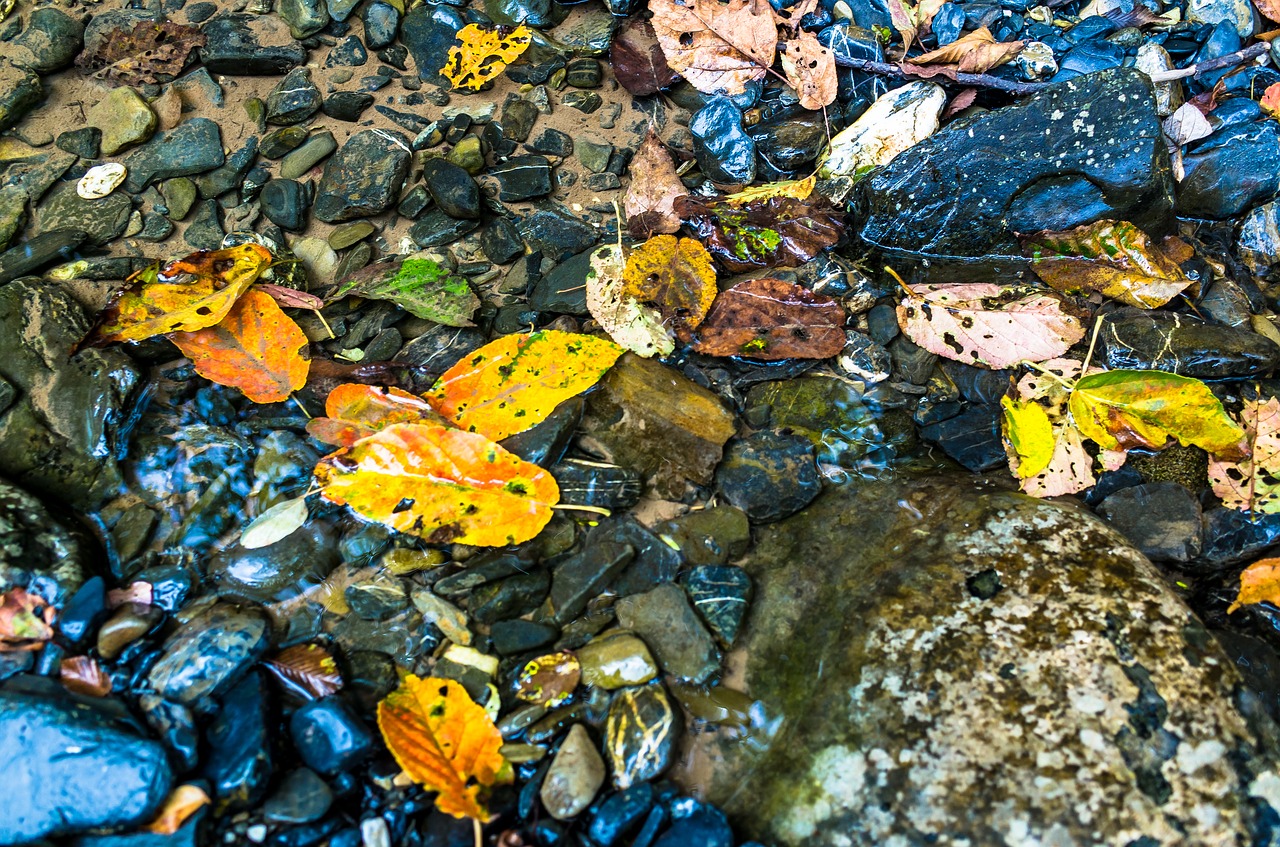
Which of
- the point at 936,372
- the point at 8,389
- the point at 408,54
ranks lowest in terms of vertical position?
the point at 936,372

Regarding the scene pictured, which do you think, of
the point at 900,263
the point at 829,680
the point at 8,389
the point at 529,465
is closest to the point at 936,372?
the point at 900,263

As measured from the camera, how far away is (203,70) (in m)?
3.89

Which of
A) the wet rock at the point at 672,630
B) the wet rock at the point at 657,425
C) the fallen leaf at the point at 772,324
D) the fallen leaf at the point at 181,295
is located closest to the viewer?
the wet rock at the point at 672,630

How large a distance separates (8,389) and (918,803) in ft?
10.3

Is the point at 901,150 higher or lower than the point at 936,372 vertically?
higher

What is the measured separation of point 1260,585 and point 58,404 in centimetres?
404

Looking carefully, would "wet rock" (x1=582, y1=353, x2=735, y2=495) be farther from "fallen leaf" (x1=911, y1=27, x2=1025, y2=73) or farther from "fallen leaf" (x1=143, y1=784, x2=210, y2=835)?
"fallen leaf" (x1=911, y1=27, x2=1025, y2=73)

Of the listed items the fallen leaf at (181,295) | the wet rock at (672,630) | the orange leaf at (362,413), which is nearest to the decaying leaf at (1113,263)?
the wet rock at (672,630)

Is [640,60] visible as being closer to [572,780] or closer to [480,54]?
[480,54]

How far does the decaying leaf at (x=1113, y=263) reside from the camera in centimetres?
317

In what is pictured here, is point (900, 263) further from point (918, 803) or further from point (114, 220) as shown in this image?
point (114, 220)

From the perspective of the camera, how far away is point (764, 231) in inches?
132

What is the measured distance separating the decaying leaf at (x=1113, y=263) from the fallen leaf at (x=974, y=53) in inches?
37.1

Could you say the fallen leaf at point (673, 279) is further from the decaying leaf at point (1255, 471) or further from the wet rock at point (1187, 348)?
the decaying leaf at point (1255, 471)
